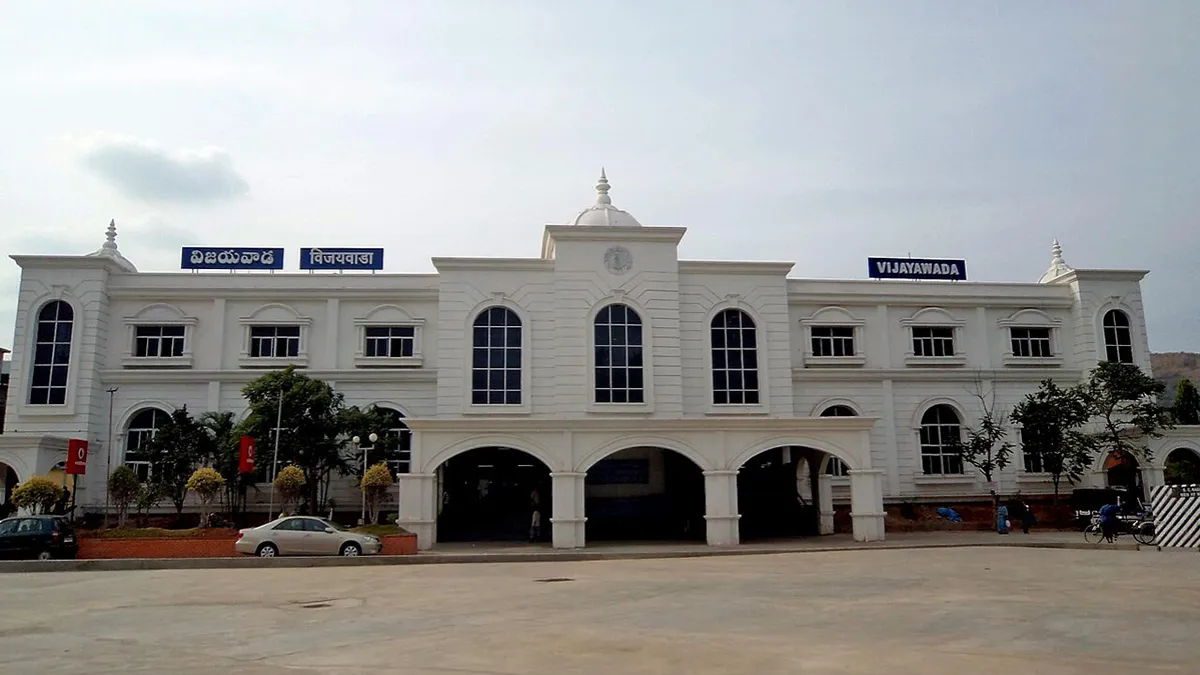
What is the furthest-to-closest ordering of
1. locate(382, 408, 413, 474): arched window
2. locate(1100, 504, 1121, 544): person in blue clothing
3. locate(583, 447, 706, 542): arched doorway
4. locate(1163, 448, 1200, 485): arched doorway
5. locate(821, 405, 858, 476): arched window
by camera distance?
locate(821, 405, 858, 476): arched window < locate(1163, 448, 1200, 485): arched doorway < locate(382, 408, 413, 474): arched window < locate(583, 447, 706, 542): arched doorway < locate(1100, 504, 1121, 544): person in blue clothing

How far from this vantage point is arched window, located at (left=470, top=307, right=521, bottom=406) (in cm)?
2938

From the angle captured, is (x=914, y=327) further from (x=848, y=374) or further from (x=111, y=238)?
(x=111, y=238)

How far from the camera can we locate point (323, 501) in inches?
1150

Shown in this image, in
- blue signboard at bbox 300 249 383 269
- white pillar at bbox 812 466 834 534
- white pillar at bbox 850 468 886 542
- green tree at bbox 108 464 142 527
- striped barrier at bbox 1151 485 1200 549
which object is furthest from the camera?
blue signboard at bbox 300 249 383 269

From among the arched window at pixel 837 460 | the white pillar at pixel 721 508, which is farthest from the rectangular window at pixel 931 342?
the white pillar at pixel 721 508

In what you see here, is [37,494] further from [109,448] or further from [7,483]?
[7,483]

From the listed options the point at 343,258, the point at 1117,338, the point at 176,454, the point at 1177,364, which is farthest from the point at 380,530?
the point at 1177,364

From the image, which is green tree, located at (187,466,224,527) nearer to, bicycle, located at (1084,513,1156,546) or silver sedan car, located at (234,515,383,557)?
silver sedan car, located at (234,515,383,557)

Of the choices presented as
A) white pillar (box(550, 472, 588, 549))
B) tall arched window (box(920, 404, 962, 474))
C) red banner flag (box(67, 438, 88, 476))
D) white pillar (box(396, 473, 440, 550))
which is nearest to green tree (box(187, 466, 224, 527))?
white pillar (box(396, 473, 440, 550))

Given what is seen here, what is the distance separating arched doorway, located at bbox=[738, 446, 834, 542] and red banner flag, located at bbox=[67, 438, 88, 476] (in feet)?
68.8

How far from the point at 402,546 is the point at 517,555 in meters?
3.17

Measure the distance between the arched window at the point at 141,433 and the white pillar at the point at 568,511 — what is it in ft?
49.9

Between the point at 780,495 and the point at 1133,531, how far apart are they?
10477mm

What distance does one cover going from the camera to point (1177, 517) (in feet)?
73.8
